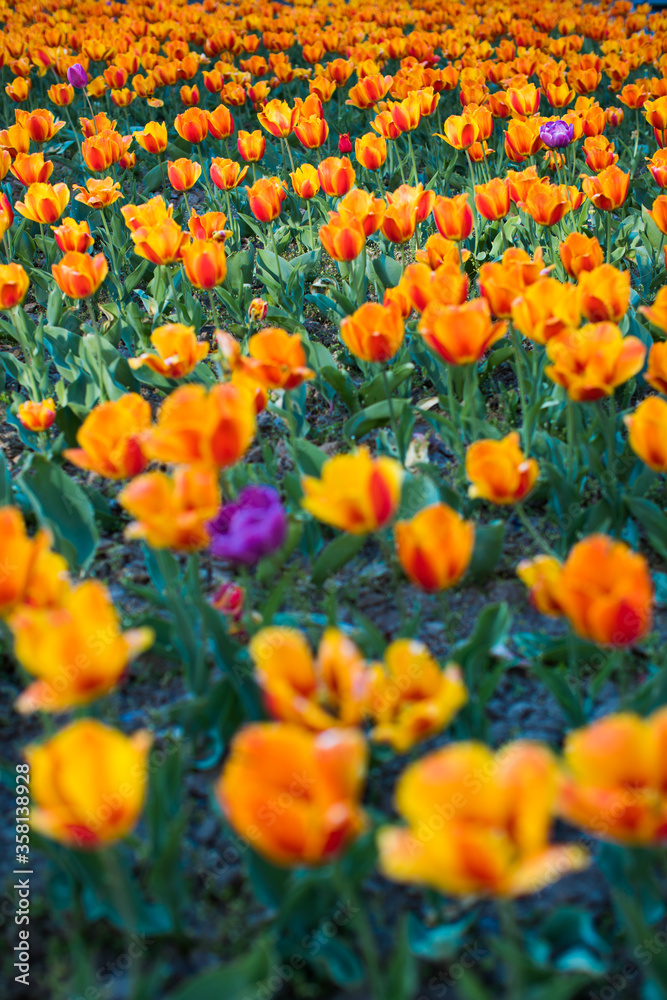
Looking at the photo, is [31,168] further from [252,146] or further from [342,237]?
[342,237]

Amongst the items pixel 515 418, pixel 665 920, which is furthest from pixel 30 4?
pixel 665 920

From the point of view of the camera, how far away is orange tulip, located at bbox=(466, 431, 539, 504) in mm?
1715

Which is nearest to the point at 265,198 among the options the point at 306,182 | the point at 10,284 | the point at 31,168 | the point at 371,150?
the point at 306,182

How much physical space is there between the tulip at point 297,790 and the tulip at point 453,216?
210 centimetres

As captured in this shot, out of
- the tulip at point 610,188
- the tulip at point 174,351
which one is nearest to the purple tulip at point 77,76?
the tulip at point 610,188

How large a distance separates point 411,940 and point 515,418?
181 cm

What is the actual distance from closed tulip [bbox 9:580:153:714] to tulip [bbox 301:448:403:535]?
38 centimetres

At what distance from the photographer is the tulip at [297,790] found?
102 cm

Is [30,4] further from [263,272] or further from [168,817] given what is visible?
[168,817]

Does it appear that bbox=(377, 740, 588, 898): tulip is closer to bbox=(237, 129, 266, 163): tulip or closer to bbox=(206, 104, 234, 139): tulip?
bbox=(237, 129, 266, 163): tulip

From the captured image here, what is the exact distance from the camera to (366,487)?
1450mm

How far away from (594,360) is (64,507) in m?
1.30

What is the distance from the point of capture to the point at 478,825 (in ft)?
3.22

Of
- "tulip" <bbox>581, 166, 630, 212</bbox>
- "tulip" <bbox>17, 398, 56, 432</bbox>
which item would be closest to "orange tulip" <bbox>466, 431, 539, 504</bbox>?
"tulip" <bbox>17, 398, 56, 432</bbox>
